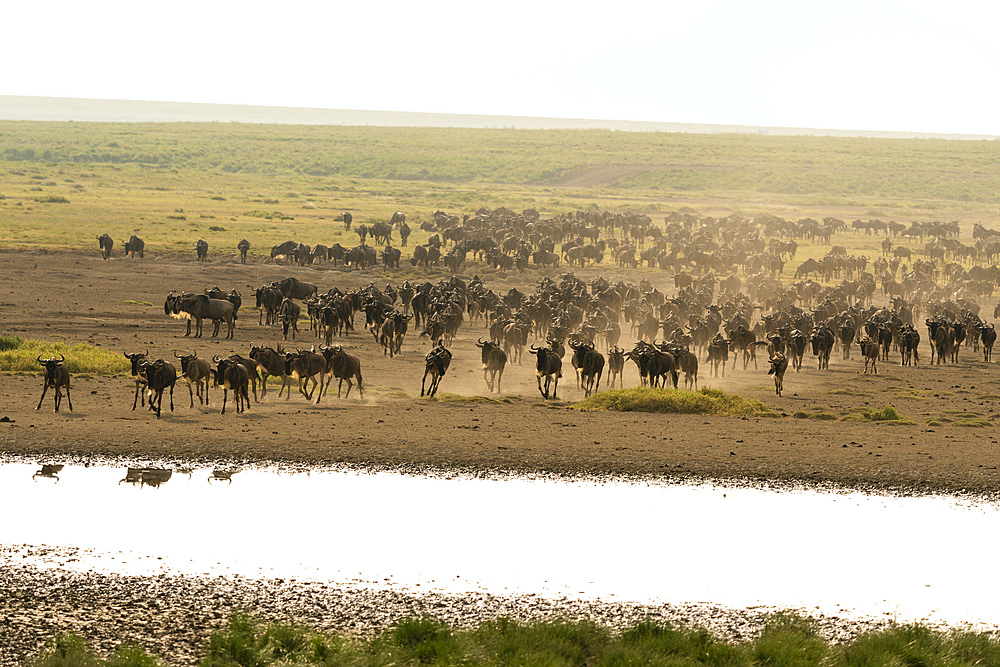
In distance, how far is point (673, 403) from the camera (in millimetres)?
25562

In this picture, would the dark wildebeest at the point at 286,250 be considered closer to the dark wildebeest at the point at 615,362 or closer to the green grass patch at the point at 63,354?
the green grass patch at the point at 63,354

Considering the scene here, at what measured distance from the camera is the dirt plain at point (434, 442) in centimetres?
1245

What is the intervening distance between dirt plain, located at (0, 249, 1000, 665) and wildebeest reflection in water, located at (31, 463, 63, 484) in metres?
0.46

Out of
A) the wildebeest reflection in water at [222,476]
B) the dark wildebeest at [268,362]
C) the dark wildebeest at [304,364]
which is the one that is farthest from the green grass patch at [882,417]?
the wildebeest reflection in water at [222,476]

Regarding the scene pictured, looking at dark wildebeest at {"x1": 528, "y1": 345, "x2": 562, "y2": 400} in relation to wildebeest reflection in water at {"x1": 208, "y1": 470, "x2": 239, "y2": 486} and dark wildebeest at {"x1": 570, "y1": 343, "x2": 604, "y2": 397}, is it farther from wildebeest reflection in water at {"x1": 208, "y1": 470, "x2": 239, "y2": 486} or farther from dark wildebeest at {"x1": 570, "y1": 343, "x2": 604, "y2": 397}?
wildebeest reflection in water at {"x1": 208, "y1": 470, "x2": 239, "y2": 486}

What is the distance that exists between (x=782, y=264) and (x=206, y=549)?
46.9 metres

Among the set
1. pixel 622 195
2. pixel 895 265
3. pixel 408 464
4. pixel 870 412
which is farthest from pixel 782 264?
pixel 622 195

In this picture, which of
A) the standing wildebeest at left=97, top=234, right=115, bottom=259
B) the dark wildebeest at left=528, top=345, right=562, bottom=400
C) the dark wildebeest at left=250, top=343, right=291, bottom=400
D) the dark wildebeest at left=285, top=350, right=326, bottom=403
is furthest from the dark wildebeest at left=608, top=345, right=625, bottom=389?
the standing wildebeest at left=97, top=234, right=115, bottom=259

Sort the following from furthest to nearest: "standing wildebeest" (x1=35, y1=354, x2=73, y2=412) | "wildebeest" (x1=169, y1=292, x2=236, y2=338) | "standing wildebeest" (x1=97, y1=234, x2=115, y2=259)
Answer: "standing wildebeest" (x1=97, y1=234, x2=115, y2=259), "wildebeest" (x1=169, y1=292, x2=236, y2=338), "standing wildebeest" (x1=35, y1=354, x2=73, y2=412)

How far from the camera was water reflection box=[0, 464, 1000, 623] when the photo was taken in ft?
44.8

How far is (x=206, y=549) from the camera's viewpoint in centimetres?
1455

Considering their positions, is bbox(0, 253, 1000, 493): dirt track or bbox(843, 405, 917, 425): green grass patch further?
bbox(843, 405, 917, 425): green grass patch

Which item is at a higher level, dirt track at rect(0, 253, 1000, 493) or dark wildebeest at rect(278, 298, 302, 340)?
dark wildebeest at rect(278, 298, 302, 340)

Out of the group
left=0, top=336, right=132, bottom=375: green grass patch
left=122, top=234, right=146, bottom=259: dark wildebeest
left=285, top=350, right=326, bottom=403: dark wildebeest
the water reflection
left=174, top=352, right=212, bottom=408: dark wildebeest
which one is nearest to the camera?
the water reflection
